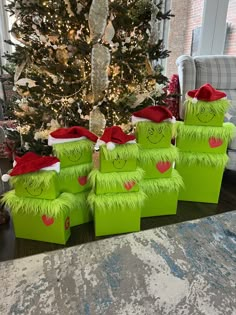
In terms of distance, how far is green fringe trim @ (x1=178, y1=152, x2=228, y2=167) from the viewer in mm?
1743

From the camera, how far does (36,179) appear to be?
4.35 ft

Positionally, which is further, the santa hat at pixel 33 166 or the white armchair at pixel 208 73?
the white armchair at pixel 208 73

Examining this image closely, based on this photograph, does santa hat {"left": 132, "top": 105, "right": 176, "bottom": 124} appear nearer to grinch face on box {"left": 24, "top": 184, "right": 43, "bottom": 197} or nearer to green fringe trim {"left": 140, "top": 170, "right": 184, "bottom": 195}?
green fringe trim {"left": 140, "top": 170, "right": 184, "bottom": 195}

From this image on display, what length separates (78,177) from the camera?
1.52 m

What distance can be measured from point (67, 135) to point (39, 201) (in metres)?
0.40

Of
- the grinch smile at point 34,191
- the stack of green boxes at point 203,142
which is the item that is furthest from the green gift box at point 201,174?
the grinch smile at point 34,191

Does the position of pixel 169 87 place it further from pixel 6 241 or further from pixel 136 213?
pixel 6 241

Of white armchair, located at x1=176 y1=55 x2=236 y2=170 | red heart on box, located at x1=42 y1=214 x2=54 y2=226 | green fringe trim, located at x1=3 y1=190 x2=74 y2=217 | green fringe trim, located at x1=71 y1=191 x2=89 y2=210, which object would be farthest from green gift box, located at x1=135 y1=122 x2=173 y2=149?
white armchair, located at x1=176 y1=55 x2=236 y2=170

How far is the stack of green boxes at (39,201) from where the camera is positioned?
133 cm

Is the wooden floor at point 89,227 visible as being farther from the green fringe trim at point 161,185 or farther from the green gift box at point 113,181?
the green gift box at point 113,181

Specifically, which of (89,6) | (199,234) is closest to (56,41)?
(89,6)

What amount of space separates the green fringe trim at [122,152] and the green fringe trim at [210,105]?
528mm

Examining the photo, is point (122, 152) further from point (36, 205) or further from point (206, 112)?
point (206, 112)

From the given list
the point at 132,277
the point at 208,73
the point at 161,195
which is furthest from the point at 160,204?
the point at 208,73
